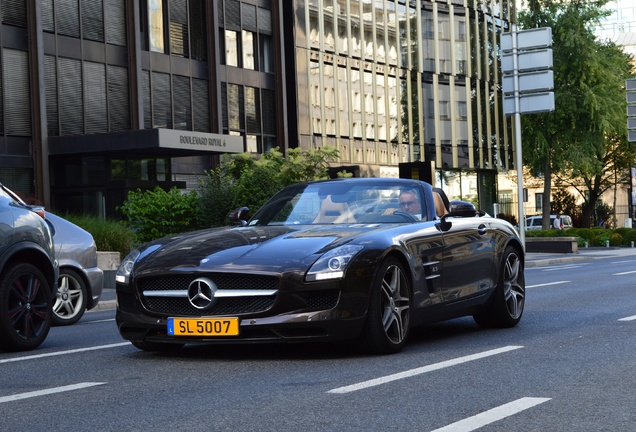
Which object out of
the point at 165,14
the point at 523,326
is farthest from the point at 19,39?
the point at 523,326

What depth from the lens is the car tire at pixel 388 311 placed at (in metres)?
8.80

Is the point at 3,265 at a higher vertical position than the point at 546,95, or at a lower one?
lower

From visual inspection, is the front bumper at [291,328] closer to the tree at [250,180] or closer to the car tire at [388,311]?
the car tire at [388,311]

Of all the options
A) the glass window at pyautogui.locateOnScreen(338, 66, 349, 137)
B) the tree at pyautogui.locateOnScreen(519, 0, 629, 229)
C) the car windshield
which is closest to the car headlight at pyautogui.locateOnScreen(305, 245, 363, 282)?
the car windshield

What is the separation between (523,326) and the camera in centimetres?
1149

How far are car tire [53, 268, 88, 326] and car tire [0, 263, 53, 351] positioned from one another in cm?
400

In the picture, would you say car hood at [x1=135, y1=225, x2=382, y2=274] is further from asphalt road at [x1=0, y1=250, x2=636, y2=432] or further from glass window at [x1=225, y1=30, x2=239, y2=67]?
glass window at [x1=225, y1=30, x2=239, y2=67]

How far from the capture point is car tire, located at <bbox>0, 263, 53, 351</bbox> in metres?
9.80

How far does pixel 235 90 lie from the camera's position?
48.2 metres

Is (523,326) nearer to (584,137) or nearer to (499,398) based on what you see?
(499,398)

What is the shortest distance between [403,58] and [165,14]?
58.8 feet

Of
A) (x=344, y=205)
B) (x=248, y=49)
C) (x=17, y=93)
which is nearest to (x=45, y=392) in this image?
(x=344, y=205)

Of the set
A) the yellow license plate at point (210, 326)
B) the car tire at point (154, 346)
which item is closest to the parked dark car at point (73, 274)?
the car tire at point (154, 346)

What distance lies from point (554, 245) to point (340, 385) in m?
42.4
